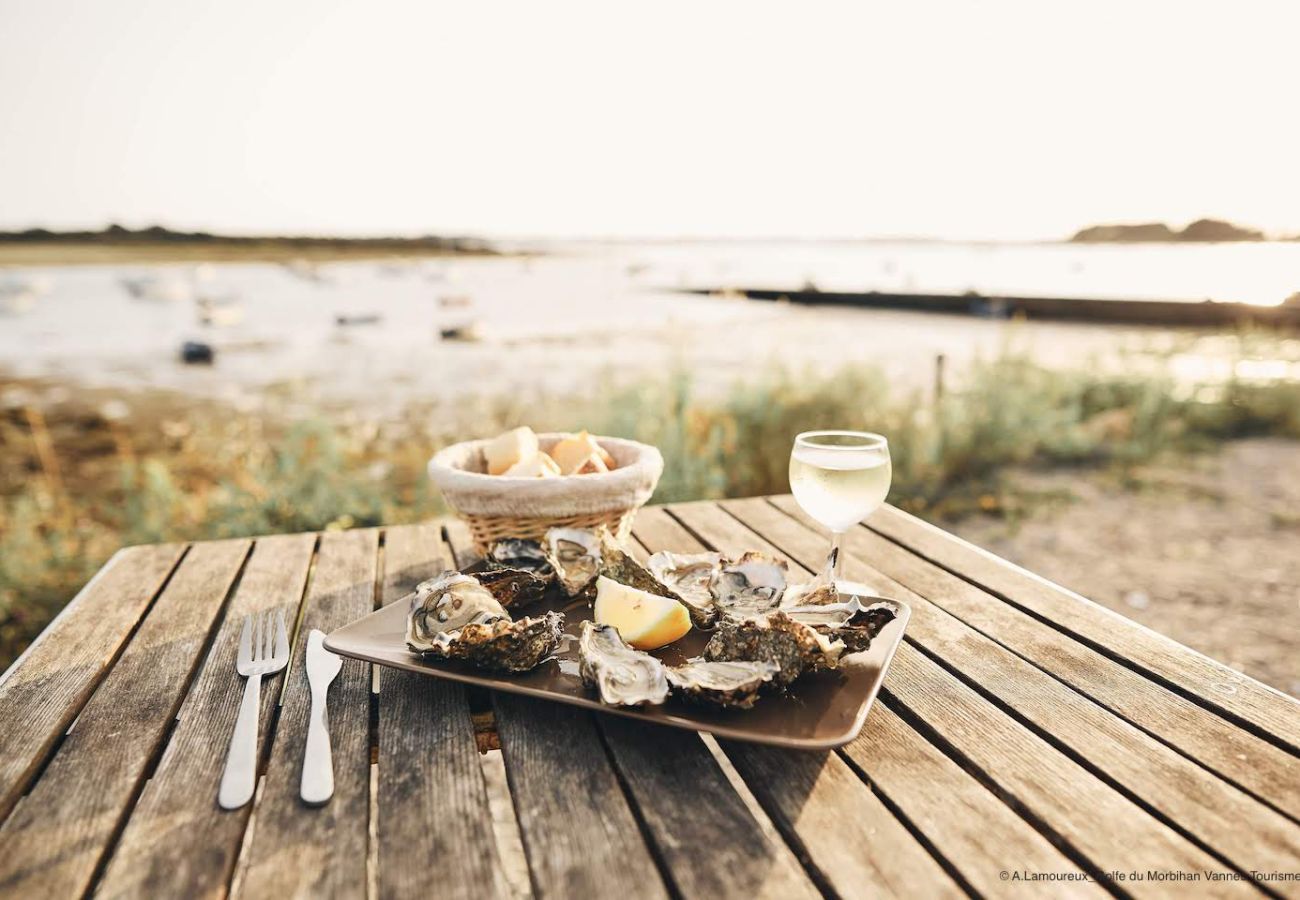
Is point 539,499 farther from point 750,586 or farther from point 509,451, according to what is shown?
point 750,586

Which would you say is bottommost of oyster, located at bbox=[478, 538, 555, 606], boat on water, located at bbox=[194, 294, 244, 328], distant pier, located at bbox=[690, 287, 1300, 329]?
boat on water, located at bbox=[194, 294, 244, 328]

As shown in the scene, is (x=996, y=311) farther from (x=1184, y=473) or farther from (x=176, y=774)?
(x=176, y=774)

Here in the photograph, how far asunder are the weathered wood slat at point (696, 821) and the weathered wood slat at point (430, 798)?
19 centimetres

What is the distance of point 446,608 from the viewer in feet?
4.28

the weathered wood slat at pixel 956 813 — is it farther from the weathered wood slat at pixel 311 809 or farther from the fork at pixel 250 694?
the fork at pixel 250 694

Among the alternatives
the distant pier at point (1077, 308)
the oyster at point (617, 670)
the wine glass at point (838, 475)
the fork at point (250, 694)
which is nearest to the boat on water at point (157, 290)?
the distant pier at point (1077, 308)

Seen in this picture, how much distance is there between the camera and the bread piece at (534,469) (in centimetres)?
173

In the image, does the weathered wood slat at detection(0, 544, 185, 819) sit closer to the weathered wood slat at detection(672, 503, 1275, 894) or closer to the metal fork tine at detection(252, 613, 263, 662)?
the metal fork tine at detection(252, 613, 263, 662)

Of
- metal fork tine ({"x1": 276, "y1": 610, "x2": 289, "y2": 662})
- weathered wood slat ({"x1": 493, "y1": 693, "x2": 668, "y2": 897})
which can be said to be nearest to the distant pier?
metal fork tine ({"x1": 276, "y1": 610, "x2": 289, "y2": 662})

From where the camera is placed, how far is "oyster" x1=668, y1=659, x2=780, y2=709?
3.49 ft

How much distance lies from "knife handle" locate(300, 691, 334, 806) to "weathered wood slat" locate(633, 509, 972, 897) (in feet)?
1.76

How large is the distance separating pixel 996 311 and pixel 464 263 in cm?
7432

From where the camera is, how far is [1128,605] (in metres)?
4.14

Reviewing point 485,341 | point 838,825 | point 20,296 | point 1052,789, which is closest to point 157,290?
point 20,296
